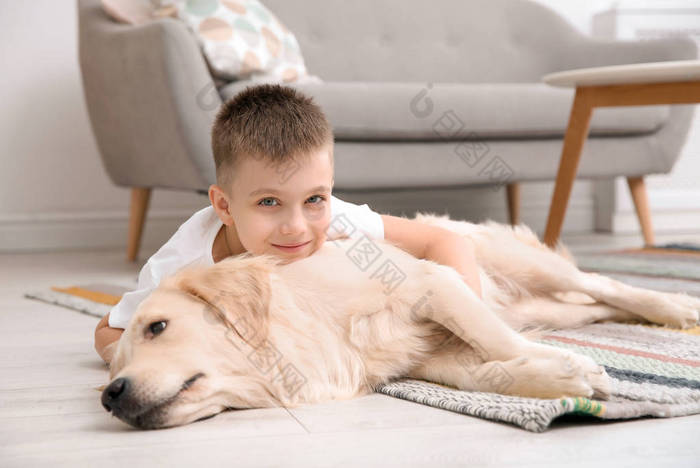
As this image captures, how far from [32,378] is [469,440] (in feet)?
2.84

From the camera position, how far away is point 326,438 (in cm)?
105

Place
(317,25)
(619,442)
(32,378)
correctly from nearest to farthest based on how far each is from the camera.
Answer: (619,442) < (32,378) < (317,25)

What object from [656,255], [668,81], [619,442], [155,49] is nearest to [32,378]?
[619,442]

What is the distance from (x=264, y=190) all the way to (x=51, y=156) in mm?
2926

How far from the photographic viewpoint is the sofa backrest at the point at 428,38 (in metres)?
3.84

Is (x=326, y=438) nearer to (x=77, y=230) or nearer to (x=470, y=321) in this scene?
(x=470, y=321)

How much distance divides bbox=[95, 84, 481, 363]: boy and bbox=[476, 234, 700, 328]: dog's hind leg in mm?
302

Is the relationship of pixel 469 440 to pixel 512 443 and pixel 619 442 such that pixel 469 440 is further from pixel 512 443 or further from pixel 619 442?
pixel 619 442

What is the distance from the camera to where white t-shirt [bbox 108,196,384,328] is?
146 centimetres

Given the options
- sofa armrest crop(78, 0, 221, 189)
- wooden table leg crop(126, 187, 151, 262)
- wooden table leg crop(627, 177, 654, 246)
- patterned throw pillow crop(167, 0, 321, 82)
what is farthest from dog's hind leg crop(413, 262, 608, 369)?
wooden table leg crop(627, 177, 654, 246)

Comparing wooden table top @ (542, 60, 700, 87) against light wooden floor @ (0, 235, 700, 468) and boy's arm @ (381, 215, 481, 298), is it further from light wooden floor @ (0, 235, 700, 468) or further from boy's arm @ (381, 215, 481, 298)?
light wooden floor @ (0, 235, 700, 468)

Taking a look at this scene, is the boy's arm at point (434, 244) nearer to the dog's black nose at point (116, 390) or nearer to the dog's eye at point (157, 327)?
the dog's eye at point (157, 327)

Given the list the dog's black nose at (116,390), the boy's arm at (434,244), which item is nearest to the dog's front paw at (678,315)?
the boy's arm at (434,244)

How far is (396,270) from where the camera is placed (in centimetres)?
137
